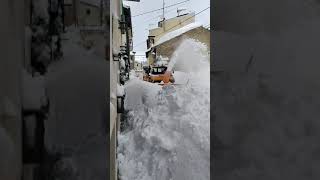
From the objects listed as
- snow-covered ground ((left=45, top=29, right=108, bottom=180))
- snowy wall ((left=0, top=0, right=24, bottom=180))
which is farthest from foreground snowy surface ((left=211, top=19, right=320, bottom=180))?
snowy wall ((left=0, top=0, right=24, bottom=180))

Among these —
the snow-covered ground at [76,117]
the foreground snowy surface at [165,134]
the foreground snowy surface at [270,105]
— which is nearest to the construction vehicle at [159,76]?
the foreground snowy surface at [165,134]

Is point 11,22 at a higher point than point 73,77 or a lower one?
higher

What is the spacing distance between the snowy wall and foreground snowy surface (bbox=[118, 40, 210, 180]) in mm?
3128

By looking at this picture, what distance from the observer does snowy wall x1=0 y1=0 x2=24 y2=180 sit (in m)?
1.48

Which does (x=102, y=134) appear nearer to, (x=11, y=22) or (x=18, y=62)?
(x=18, y=62)

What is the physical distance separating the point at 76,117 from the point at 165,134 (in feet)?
12.7

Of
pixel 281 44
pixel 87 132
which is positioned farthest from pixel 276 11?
pixel 87 132

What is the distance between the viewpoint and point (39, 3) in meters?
1.61

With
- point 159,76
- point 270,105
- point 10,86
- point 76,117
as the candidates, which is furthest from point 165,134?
point 159,76

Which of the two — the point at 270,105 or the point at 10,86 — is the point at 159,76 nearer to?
the point at 270,105

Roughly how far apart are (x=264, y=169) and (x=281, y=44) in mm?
503

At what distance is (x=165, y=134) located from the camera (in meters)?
5.46

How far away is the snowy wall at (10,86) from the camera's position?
58.2 inches

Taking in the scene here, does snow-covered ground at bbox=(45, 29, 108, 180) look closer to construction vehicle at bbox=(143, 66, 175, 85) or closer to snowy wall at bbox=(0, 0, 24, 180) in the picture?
snowy wall at bbox=(0, 0, 24, 180)
